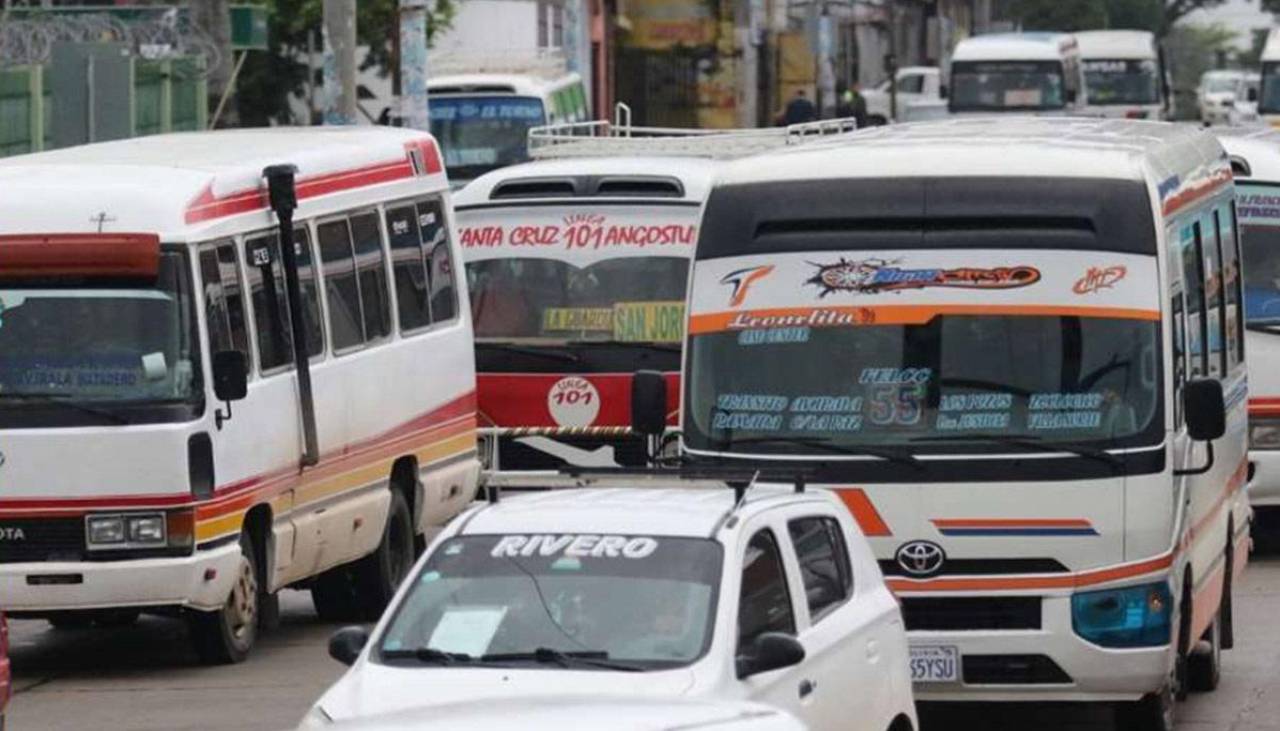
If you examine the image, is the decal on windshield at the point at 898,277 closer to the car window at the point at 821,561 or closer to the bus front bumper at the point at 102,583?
the car window at the point at 821,561

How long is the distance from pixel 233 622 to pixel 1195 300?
16.3 ft

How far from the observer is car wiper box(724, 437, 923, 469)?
1184cm

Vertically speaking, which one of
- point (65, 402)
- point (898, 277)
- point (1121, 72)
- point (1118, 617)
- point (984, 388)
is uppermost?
point (898, 277)

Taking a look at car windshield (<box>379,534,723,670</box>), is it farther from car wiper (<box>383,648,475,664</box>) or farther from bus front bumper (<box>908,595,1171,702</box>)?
bus front bumper (<box>908,595,1171,702</box>)

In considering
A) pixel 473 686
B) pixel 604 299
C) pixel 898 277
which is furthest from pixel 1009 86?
pixel 473 686

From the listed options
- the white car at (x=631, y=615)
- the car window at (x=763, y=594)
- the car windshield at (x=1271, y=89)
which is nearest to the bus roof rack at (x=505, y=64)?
the car windshield at (x=1271, y=89)

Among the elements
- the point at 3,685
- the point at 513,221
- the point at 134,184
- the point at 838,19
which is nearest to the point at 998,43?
the point at 838,19

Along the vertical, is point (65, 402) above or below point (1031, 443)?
below

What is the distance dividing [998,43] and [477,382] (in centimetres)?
4614

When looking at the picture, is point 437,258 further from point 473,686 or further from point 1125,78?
point 1125,78

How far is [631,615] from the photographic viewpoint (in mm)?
8953

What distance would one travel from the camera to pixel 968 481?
11.8 meters

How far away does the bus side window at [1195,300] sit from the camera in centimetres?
1331

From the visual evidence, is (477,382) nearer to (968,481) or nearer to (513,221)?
(513,221)
